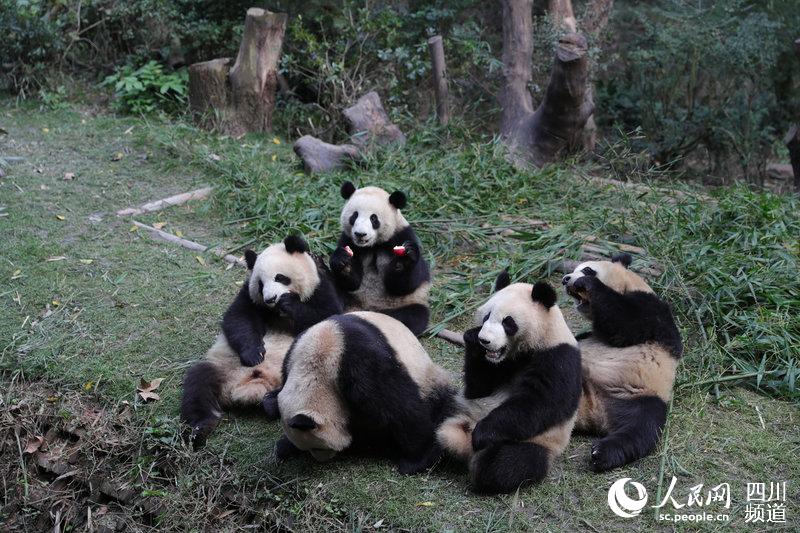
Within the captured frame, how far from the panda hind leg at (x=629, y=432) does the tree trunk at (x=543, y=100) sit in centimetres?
441

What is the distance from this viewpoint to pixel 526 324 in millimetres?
3965

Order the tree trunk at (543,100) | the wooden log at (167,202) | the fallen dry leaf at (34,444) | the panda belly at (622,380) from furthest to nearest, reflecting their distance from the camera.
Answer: the tree trunk at (543,100) → the wooden log at (167,202) → the fallen dry leaf at (34,444) → the panda belly at (622,380)

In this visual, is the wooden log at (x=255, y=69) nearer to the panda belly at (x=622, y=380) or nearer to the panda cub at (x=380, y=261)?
the panda cub at (x=380, y=261)

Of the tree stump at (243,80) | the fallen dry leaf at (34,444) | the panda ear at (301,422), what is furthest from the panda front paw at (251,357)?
the tree stump at (243,80)

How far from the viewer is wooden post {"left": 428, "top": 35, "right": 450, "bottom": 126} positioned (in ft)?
31.6

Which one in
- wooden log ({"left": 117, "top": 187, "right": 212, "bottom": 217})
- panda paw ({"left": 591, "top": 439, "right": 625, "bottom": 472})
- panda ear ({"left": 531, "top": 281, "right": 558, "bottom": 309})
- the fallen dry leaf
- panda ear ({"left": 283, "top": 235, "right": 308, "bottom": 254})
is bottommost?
the fallen dry leaf

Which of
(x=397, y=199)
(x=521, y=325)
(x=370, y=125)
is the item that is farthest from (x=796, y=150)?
(x=521, y=325)

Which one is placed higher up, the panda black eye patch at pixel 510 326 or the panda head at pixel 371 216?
the panda black eye patch at pixel 510 326

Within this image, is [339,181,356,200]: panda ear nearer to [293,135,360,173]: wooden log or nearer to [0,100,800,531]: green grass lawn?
[0,100,800,531]: green grass lawn

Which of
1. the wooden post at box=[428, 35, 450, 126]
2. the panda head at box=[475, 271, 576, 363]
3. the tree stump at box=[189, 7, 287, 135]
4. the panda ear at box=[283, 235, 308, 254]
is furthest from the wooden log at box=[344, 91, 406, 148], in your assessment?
the panda head at box=[475, 271, 576, 363]

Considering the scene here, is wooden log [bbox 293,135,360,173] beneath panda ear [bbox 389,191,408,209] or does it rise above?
beneath

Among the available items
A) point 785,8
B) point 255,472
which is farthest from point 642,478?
point 785,8

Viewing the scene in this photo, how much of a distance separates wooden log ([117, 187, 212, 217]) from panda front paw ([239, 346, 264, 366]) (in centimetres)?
363

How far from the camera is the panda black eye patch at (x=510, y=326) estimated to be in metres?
3.95
